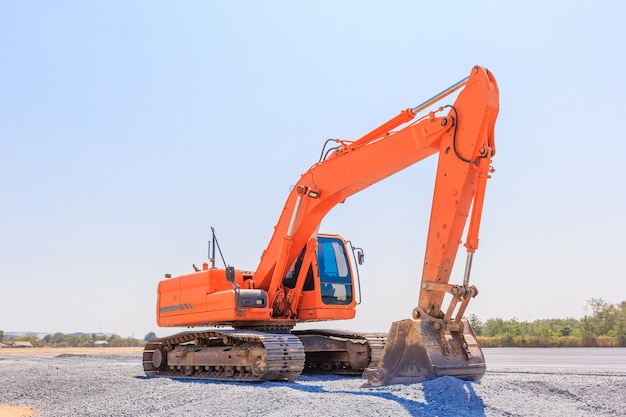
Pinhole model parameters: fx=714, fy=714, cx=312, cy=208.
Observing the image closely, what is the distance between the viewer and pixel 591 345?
2355 centimetres

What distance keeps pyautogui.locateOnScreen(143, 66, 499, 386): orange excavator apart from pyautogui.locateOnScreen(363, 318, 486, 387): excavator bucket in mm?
14

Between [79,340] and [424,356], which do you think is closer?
[424,356]

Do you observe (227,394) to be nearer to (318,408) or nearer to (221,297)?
(318,408)

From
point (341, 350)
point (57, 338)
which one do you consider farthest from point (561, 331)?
point (57, 338)

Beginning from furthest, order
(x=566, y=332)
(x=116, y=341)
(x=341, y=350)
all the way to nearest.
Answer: (x=116, y=341) < (x=566, y=332) < (x=341, y=350)

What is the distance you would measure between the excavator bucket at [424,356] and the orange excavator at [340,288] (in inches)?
0.6

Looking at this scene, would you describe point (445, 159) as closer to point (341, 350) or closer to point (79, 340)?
point (341, 350)

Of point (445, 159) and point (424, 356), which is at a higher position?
point (445, 159)

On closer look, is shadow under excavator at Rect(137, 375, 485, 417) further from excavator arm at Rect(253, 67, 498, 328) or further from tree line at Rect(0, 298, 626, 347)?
tree line at Rect(0, 298, 626, 347)

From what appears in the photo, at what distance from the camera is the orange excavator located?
9.52 meters

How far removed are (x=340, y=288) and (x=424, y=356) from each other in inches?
185

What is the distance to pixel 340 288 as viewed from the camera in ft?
45.0

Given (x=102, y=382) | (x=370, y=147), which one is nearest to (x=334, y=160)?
(x=370, y=147)

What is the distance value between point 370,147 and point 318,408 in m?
5.21
